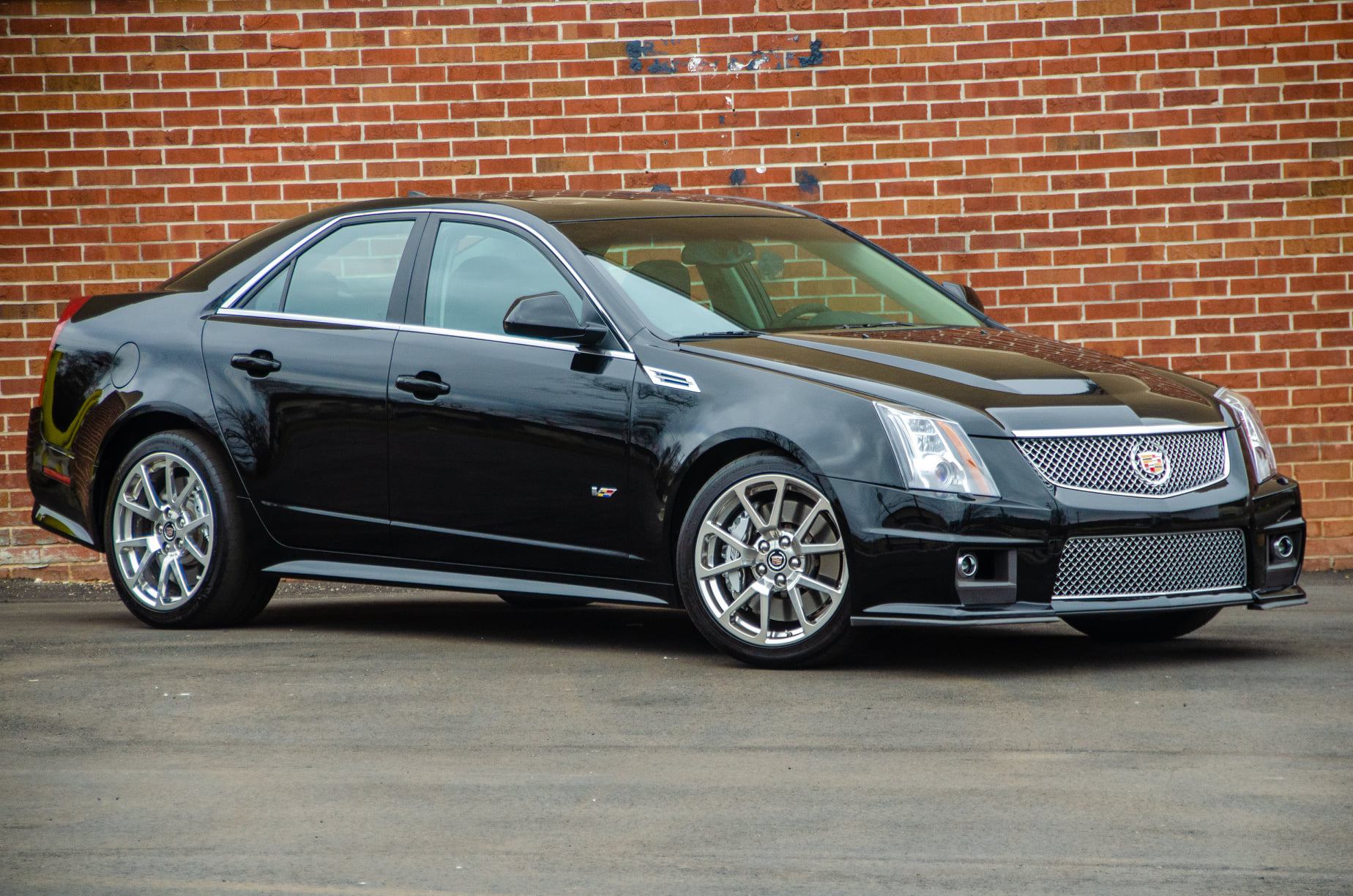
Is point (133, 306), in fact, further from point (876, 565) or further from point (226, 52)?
point (876, 565)

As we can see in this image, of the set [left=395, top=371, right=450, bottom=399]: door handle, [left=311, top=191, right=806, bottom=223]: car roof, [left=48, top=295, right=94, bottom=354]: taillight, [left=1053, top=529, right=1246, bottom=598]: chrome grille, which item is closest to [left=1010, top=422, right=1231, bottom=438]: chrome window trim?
[left=1053, top=529, right=1246, bottom=598]: chrome grille

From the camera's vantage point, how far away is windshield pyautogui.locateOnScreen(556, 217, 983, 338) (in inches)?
283

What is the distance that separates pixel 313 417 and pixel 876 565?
2.39m

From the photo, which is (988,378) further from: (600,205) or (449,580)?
(449,580)

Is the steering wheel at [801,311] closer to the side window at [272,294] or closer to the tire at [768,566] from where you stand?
the tire at [768,566]

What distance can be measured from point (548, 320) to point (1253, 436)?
2432 millimetres

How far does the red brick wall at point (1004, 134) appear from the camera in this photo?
10.1 metres

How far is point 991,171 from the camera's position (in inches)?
400

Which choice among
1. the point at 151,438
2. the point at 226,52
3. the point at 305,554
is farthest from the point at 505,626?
the point at 226,52

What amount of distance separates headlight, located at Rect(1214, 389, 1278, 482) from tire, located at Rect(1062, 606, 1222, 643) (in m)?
0.62

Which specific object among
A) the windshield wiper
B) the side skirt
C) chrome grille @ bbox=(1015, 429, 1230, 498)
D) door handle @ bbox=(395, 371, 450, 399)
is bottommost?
the side skirt

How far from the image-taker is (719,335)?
7.05 metres

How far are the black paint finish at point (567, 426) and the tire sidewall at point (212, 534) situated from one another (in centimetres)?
8

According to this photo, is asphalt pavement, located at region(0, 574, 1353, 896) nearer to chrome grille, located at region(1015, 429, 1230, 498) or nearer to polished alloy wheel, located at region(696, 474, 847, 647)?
polished alloy wheel, located at region(696, 474, 847, 647)
